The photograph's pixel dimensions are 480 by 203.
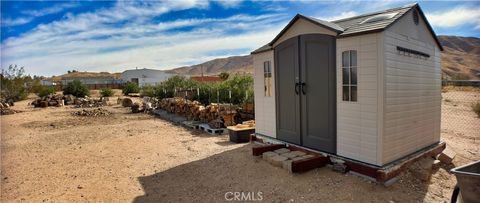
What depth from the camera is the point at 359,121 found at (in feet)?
13.3

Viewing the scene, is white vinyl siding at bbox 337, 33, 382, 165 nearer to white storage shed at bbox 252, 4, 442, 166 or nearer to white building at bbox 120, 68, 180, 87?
white storage shed at bbox 252, 4, 442, 166

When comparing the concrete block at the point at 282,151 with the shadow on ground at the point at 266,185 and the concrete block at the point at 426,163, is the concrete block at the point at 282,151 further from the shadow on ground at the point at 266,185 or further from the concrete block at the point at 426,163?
the concrete block at the point at 426,163

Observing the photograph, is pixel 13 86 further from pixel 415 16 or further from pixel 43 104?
pixel 415 16

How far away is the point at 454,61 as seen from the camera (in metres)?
56.7

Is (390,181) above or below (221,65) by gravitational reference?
below

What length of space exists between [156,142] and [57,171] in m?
2.65

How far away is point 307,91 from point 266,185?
1.81 m

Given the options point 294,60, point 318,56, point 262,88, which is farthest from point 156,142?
point 318,56

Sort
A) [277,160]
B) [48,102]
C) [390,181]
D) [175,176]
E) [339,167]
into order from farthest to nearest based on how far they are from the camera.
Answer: [48,102] < [175,176] < [277,160] < [339,167] < [390,181]

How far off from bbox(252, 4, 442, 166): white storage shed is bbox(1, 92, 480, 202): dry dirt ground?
562 millimetres

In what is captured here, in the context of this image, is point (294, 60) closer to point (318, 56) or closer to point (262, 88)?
point (318, 56)

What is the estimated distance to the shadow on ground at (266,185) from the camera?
3.64 metres

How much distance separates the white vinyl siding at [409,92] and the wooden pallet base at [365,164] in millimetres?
112

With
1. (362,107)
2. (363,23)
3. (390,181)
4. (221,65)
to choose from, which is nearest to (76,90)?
(363,23)
